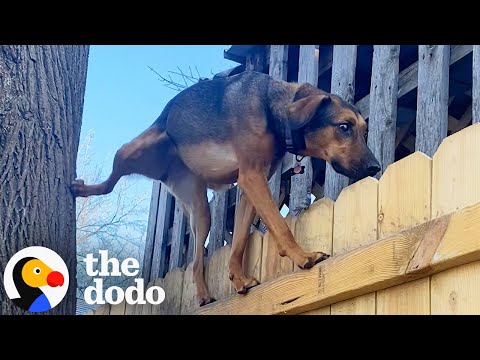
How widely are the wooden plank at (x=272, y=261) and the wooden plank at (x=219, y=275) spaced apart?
0.20 m

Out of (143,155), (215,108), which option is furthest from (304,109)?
(143,155)

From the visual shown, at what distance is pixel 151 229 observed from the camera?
5.04 meters

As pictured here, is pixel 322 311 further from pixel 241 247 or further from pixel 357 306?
pixel 241 247

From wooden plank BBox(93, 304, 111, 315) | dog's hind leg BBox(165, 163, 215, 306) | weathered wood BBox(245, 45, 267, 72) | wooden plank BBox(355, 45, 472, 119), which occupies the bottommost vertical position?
wooden plank BBox(93, 304, 111, 315)

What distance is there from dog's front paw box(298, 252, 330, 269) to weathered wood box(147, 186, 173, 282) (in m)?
2.19

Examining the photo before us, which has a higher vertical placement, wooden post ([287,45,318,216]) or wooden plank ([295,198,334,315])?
wooden post ([287,45,318,216])

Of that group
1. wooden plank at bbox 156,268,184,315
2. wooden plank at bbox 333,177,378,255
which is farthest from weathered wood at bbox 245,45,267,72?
wooden plank at bbox 333,177,378,255

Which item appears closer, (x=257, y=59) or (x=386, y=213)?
(x=386, y=213)

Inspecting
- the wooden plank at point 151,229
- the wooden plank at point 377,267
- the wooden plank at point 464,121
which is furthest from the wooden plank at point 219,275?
the wooden plank at point 151,229

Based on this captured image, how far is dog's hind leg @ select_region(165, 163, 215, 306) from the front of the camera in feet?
11.1

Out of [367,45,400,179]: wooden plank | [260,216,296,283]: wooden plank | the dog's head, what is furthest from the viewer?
[367,45,400,179]: wooden plank

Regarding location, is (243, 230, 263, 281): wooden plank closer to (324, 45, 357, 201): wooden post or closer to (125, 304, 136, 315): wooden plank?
(324, 45, 357, 201): wooden post

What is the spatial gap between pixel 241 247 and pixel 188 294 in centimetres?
50
